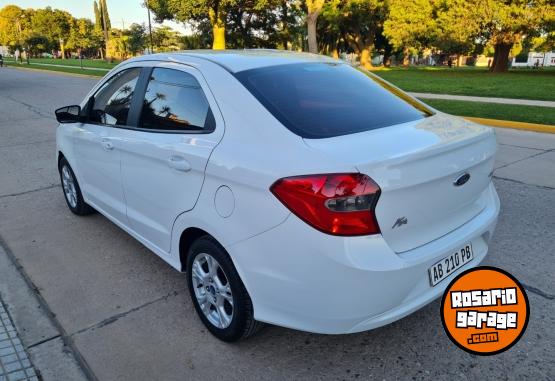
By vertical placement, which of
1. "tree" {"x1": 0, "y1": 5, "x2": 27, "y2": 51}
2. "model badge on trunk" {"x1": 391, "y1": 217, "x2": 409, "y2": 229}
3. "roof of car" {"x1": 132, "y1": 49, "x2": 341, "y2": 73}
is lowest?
"model badge on trunk" {"x1": 391, "y1": 217, "x2": 409, "y2": 229}

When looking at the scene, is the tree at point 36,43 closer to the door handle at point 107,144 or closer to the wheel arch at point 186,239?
the door handle at point 107,144

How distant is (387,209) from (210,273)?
3.85 feet

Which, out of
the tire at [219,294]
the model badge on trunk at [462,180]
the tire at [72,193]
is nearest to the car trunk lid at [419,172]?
the model badge on trunk at [462,180]

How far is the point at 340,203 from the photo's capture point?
81.1 inches

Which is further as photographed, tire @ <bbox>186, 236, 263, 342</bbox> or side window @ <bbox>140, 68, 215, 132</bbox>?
side window @ <bbox>140, 68, 215, 132</bbox>

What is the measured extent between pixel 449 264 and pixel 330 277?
30.5 inches

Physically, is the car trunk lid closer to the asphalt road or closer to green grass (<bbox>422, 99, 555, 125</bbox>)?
the asphalt road

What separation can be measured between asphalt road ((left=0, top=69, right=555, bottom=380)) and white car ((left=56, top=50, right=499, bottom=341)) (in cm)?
27

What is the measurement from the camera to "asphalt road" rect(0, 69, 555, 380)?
255 cm

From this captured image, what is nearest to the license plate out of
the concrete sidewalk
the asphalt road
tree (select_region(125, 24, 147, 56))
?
the asphalt road

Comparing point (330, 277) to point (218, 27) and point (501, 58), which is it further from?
point (218, 27)

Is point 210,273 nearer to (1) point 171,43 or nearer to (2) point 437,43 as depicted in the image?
(2) point 437,43

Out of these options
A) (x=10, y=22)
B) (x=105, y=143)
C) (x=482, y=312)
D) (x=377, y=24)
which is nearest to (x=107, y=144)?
(x=105, y=143)

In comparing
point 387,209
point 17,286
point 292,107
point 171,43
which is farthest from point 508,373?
point 171,43
